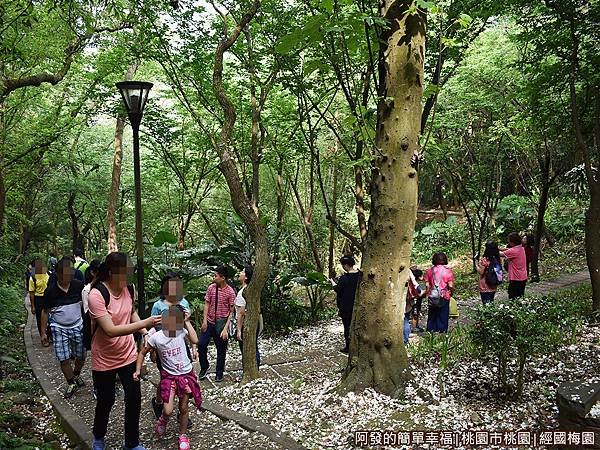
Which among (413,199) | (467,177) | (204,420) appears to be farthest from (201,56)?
(467,177)

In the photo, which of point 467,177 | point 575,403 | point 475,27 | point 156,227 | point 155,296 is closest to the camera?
point 575,403

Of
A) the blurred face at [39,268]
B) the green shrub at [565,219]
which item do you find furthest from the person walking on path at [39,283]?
the green shrub at [565,219]

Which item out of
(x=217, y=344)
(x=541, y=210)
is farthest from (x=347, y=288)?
(x=541, y=210)

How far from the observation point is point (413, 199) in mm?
5285

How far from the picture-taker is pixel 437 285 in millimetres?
8086

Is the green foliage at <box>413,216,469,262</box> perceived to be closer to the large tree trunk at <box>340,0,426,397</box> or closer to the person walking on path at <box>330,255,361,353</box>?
the person walking on path at <box>330,255,361,353</box>

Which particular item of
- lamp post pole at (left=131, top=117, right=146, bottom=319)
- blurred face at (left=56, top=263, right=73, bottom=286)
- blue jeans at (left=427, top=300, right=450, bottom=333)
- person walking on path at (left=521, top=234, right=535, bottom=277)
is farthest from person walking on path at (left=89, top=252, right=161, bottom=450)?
person walking on path at (left=521, top=234, right=535, bottom=277)

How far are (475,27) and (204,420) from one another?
25.9 ft

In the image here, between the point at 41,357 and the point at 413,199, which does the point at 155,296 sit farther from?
the point at 413,199

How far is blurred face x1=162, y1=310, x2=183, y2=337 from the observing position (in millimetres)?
4578

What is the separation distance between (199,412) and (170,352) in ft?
4.36

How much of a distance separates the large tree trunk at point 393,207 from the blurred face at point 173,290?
1974 millimetres

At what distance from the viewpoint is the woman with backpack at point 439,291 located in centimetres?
805

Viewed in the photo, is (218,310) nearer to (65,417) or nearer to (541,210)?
(65,417)
